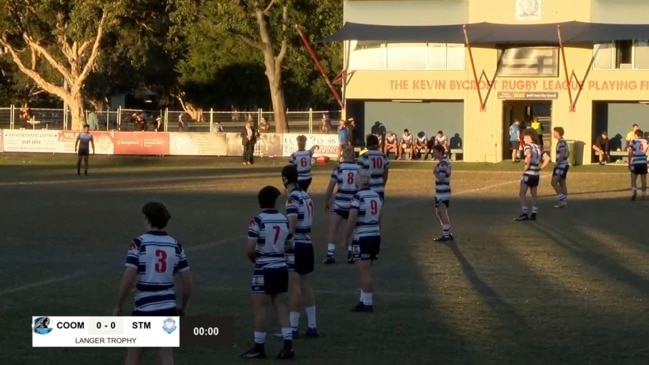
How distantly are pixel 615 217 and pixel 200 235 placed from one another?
940 cm

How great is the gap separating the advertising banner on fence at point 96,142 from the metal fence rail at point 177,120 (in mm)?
3465

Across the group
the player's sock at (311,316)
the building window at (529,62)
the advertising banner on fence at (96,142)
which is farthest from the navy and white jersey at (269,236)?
the advertising banner on fence at (96,142)

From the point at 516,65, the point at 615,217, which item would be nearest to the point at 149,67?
the point at 516,65

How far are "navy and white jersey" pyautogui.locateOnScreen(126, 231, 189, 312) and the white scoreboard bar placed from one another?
0.40 ft

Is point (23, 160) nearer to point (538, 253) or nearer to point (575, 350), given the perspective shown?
point (538, 253)

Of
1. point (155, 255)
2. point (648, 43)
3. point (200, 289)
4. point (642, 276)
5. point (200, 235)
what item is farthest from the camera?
point (648, 43)

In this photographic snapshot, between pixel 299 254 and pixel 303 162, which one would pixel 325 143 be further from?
pixel 299 254

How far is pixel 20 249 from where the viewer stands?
1953cm

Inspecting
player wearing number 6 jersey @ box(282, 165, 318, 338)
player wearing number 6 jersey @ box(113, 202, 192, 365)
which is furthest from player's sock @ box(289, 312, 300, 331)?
player wearing number 6 jersey @ box(113, 202, 192, 365)

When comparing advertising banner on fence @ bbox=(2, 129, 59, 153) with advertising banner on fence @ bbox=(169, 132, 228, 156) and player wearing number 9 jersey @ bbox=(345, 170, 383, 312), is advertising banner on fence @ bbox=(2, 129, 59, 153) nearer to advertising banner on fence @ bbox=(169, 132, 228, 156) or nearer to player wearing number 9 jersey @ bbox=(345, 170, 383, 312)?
advertising banner on fence @ bbox=(169, 132, 228, 156)

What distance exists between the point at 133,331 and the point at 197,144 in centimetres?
4353

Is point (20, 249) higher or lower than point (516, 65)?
lower

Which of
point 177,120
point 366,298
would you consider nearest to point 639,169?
point 366,298

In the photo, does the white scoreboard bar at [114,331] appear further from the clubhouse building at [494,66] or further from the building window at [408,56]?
the building window at [408,56]
